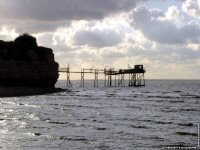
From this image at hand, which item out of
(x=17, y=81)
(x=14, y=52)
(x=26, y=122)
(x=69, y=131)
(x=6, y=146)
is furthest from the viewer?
(x=14, y=52)

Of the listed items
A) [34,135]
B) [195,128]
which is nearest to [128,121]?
[195,128]

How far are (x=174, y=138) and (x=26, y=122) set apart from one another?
11358mm

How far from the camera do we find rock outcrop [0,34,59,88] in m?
75.7

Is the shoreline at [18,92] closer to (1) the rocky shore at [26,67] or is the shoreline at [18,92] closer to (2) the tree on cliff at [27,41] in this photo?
(1) the rocky shore at [26,67]

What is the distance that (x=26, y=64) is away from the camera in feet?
260

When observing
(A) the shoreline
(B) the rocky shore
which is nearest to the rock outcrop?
(B) the rocky shore

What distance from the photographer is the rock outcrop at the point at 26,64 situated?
75.7 meters

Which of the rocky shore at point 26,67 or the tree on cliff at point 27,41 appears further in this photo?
the tree on cliff at point 27,41

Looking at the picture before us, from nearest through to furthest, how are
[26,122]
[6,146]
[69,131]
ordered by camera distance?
[6,146], [69,131], [26,122]

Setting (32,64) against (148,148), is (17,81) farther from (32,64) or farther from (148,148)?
(148,148)

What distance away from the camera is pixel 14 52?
→ 82500 mm

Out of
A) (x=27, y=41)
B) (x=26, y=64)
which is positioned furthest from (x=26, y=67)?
(x=27, y=41)

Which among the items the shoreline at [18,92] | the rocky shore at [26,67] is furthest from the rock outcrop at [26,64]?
the shoreline at [18,92]

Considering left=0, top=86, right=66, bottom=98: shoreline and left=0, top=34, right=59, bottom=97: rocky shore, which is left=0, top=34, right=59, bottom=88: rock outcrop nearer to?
left=0, top=34, right=59, bottom=97: rocky shore
